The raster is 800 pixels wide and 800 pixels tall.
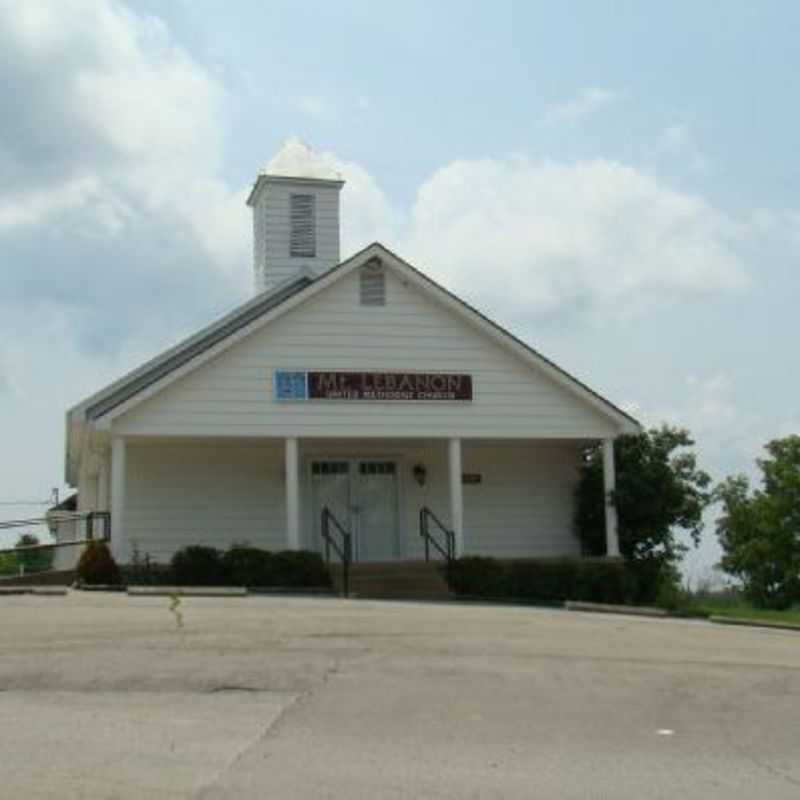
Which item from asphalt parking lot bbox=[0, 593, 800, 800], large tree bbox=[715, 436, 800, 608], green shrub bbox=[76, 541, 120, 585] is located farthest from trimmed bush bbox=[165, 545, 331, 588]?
large tree bbox=[715, 436, 800, 608]

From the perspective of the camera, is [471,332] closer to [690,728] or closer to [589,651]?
[589,651]

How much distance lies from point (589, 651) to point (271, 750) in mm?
5972

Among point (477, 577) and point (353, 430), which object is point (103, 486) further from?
point (477, 577)

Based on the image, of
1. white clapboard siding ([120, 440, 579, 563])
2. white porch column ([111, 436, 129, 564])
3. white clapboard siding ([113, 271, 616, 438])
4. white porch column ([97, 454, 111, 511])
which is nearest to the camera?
white porch column ([111, 436, 129, 564])

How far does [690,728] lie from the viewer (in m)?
10.0

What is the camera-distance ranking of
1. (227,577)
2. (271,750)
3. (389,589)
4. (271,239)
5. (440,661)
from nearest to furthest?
(271,750)
(440,661)
(227,577)
(389,589)
(271,239)

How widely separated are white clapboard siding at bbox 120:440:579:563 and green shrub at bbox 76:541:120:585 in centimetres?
296

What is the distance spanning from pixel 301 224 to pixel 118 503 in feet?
32.7

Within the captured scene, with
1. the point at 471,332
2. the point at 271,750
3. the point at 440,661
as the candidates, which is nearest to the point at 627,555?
the point at 471,332

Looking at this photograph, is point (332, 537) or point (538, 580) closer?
point (538, 580)

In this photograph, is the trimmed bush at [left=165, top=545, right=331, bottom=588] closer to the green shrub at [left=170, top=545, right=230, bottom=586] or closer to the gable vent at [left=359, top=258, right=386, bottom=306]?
the green shrub at [left=170, top=545, right=230, bottom=586]

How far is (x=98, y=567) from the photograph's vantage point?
72.2 feet

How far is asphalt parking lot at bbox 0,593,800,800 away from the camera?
806 cm

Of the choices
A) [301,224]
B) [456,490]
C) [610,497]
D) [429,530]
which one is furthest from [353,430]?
[301,224]
